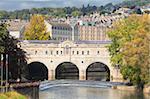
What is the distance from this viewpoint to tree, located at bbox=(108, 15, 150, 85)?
2648 inches

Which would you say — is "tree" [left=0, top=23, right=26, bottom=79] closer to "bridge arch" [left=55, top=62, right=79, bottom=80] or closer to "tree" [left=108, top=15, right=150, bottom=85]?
"tree" [left=108, top=15, right=150, bottom=85]

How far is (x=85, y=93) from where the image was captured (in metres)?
68.2

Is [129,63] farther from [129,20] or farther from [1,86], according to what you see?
[1,86]

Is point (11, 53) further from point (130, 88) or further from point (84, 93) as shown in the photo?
point (130, 88)

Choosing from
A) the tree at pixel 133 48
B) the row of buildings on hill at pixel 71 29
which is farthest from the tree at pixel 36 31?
the row of buildings on hill at pixel 71 29

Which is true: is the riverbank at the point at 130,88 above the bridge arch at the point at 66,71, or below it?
below

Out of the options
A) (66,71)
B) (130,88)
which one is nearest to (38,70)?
(66,71)

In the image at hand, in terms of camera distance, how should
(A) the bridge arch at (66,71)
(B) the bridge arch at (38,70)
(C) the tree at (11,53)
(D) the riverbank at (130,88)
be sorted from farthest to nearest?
(A) the bridge arch at (66,71) → (B) the bridge arch at (38,70) → (D) the riverbank at (130,88) → (C) the tree at (11,53)

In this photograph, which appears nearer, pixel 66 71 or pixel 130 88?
pixel 130 88

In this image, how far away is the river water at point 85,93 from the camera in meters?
63.3

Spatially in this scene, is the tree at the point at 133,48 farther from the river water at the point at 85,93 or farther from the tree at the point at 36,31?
the tree at the point at 36,31

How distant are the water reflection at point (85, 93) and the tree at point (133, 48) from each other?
7.96 ft

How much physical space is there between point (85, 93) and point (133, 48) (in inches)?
273

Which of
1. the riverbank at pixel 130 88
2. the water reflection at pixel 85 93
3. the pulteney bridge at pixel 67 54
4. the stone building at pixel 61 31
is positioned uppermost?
the stone building at pixel 61 31
